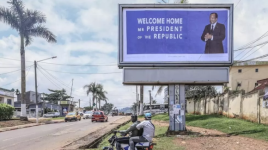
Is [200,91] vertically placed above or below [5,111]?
above

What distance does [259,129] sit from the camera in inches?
581

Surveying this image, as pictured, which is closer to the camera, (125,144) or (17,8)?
(125,144)

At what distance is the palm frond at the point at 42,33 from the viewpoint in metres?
33.3

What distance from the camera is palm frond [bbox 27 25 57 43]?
33344 millimetres

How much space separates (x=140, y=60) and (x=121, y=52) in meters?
1.20

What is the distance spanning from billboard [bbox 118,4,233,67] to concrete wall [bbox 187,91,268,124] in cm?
328

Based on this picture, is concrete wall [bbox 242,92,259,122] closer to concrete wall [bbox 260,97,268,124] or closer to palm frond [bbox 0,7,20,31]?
concrete wall [bbox 260,97,268,124]

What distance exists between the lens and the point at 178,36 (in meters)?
16.5

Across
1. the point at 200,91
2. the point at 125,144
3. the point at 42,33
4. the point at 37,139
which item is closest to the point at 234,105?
the point at 37,139

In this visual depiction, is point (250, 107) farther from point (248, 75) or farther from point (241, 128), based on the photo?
point (248, 75)

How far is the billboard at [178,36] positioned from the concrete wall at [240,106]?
3.28 meters

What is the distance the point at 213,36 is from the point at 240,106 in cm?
668

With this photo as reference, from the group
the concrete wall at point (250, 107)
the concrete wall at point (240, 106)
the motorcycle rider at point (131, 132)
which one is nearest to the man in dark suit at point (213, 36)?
the concrete wall at point (240, 106)

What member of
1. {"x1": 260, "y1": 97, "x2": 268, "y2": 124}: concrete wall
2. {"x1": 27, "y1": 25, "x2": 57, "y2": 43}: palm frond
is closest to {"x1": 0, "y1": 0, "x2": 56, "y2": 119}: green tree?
{"x1": 27, "y1": 25, "x2": 57, "y2": 43}: palm frond
